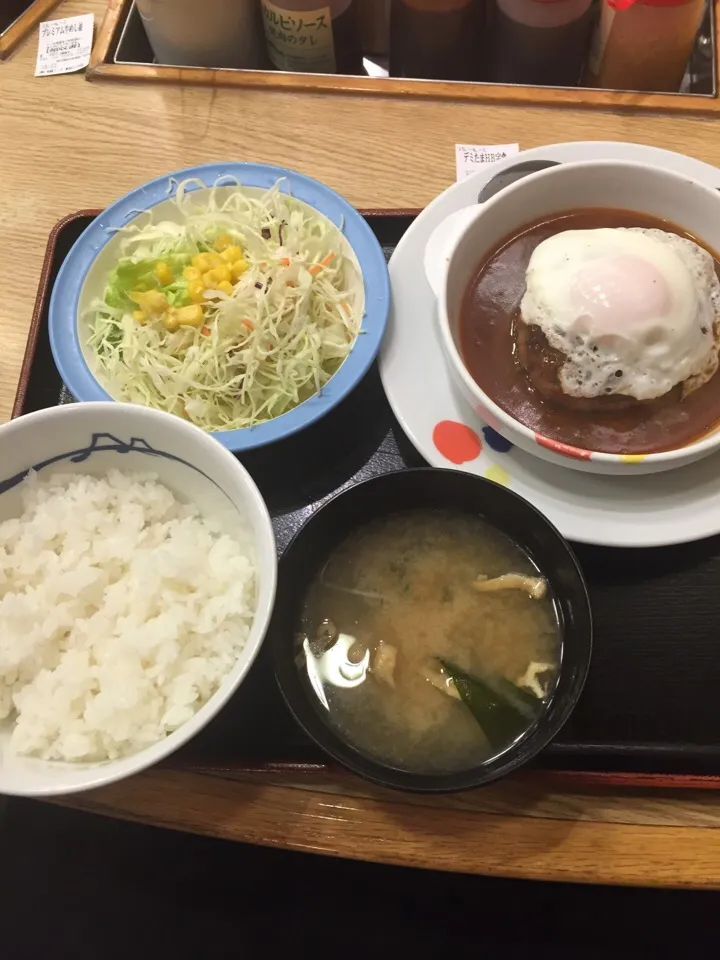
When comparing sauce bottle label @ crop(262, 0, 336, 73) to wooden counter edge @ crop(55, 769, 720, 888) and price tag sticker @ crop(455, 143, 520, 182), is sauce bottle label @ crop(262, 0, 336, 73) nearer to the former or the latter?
price tag sticker @ crop(455, 143, 520, 182)

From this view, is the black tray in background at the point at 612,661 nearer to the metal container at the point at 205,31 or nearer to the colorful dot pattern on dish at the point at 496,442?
the colorful dot pattern on dish at the point at 496,442

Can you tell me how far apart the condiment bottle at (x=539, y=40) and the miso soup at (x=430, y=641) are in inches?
58.5

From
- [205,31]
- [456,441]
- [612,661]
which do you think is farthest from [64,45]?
[612,661]

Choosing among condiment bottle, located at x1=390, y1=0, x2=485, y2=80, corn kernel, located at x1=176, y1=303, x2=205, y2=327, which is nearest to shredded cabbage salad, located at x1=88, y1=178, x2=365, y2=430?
corn kernel, located at x1=176, y1=303, x2=205, y2=327

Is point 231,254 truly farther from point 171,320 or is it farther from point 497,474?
point 497,474

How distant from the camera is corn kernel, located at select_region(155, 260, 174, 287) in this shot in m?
1.77

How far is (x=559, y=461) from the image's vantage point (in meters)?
1.40

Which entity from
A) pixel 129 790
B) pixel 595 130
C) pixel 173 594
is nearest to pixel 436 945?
pixel 129 790

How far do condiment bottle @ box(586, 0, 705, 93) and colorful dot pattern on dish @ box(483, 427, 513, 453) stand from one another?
1.28m

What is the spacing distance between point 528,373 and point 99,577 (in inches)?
36.8

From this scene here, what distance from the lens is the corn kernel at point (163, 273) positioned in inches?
69.6

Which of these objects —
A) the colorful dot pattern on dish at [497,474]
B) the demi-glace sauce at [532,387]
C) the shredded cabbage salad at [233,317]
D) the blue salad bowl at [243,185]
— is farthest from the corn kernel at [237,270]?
the colorful dot pattern on dish at [497,474]

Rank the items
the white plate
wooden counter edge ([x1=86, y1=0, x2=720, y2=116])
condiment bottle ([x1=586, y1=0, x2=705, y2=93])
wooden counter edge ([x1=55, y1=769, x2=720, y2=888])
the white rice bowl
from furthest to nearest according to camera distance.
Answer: wooden counter edge ([x1=86, y1=0, x2=720, y2=116]) < condiment bottle ([x1=586, y1=0, x2=705, y2=93]) < the white plate < wooden counter edge ([x1=55, y1=769, x2=720, y2=888]) < the white rice bowl

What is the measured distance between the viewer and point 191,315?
1724 millimetres
